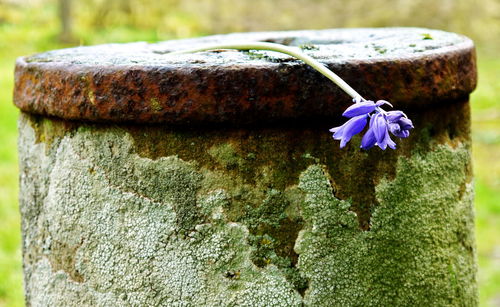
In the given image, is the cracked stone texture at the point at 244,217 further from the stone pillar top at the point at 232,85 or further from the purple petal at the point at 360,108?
the purple petal at the point at 360,108

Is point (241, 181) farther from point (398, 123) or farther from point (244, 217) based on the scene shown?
point (398, 123)

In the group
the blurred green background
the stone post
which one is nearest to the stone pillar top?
the stone post

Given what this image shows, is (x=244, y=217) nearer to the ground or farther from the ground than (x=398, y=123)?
nearer to the ground

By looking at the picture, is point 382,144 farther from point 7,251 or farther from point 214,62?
point 7,251

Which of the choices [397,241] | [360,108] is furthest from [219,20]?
[360,108]

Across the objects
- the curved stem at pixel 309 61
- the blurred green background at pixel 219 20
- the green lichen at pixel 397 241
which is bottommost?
the blurred green background at pixel 219 20

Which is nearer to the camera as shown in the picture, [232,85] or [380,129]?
[380,129]

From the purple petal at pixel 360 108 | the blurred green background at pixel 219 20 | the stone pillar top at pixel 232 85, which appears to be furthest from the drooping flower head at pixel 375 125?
the blurred green background at pixel 219 20

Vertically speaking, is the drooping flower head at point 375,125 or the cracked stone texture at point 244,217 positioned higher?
the drooping flower head at point 375,125
